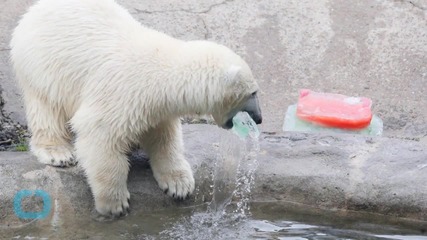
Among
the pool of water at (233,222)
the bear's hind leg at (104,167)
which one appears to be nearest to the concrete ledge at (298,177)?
the pool of water at (233,222)

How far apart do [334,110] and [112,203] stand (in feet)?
6.65

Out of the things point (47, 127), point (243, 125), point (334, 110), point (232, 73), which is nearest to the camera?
point (232, 73)

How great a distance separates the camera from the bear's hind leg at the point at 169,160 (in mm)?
4688

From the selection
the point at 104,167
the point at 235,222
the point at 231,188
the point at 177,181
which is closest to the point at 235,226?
the point at 235,222

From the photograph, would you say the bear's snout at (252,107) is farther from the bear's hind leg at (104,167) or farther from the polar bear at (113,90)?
the bear's hind leg at (104,167)

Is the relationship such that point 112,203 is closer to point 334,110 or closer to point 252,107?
point 252,107

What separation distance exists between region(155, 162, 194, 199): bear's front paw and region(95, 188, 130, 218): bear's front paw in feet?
0.76

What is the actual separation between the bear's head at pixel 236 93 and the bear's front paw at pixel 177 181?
430mm

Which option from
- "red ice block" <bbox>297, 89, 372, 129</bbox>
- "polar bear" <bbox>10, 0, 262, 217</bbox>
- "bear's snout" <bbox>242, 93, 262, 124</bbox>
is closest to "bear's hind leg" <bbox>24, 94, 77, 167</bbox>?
"polar bear" <bbox>10, 0, 262, 217</bbox>

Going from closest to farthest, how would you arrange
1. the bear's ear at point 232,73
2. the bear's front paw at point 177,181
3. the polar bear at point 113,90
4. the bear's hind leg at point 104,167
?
1. the bear's ear at point 232,73
2. the polar bear at point 113,90
3. the bear's hind leg at point 104,167
4. the bear's front paw at point 177,181

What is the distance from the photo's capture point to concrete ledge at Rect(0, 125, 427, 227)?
451cm

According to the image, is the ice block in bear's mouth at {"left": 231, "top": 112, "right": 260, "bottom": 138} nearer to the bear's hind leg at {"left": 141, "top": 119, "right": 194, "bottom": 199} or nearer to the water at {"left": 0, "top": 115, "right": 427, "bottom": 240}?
the water at {"left": 0, "top": 115, "right": 427, "bottom": 240}

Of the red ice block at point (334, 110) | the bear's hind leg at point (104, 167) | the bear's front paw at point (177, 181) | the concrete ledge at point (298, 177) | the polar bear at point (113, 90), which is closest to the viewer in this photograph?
the polar bear at point (113, 90)

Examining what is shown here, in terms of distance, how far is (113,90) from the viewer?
435 centimetres
